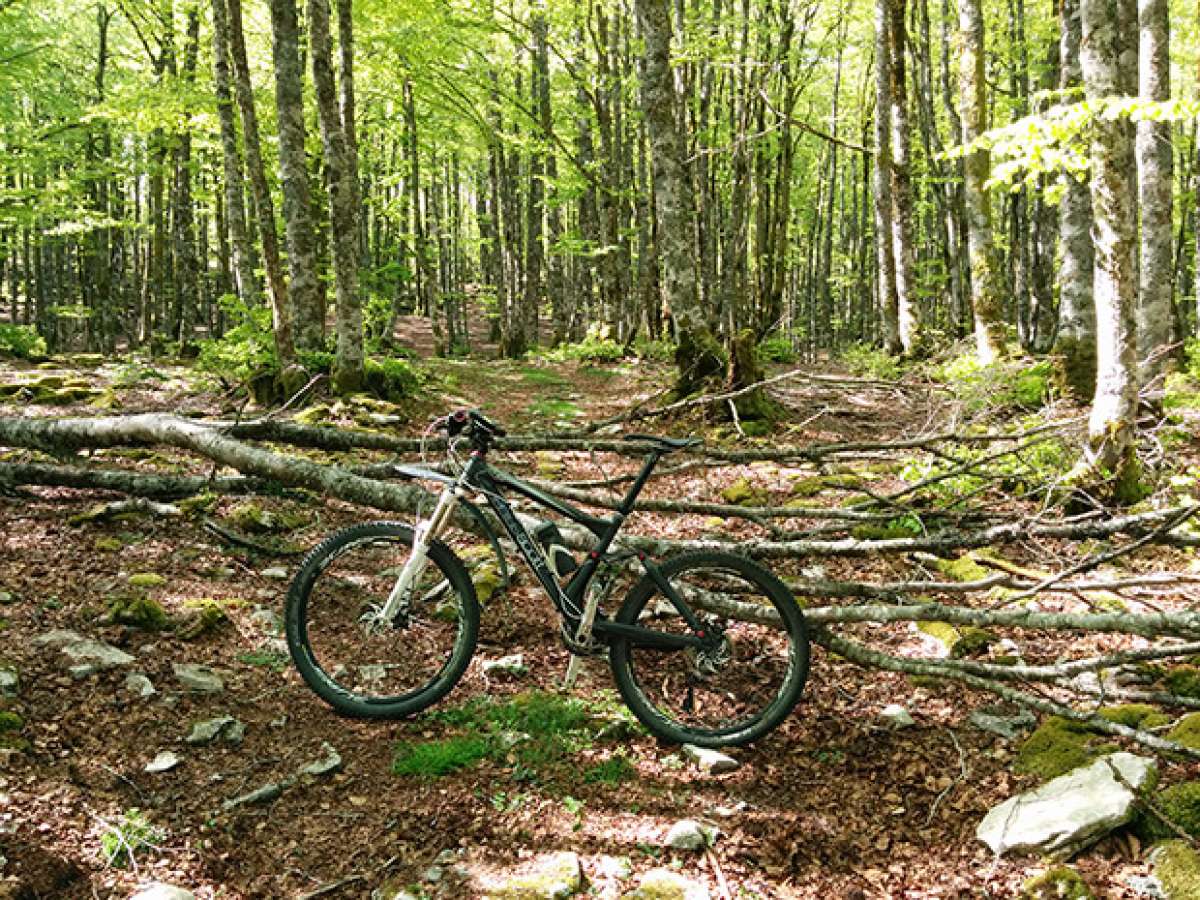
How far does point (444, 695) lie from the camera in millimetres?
4016

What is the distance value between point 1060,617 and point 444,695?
3129 millimetres

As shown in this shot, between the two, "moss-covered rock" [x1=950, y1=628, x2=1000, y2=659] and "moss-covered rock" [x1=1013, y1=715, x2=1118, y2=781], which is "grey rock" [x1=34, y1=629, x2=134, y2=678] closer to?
"moss-covered rock" [x1=1013, y1=715, x2=1118, y2=781]

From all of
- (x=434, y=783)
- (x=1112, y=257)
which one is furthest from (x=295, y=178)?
(x=1112, y=257)

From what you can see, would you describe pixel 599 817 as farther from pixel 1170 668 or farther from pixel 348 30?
pixel 348 30

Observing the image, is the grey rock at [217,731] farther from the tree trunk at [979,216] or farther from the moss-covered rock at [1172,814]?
the tree trunk at [979,216]

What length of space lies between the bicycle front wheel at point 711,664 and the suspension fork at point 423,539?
105cm

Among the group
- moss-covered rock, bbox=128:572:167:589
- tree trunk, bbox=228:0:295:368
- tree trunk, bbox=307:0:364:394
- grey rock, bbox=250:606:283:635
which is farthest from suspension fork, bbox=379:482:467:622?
tree trunk, bbox=228:0:295:368

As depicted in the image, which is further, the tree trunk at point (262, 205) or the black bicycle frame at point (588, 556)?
the tree trunk at point (262, 205)

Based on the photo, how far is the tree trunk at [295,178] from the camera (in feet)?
34.5

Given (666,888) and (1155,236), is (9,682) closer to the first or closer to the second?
(666,888)

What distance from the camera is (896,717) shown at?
3.95 meters

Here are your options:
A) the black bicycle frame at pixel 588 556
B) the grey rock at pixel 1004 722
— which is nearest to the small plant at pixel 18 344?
the black bicycle frame at pixel 588 556

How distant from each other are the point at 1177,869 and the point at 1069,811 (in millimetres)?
359

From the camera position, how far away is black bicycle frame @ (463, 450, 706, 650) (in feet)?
12.5
